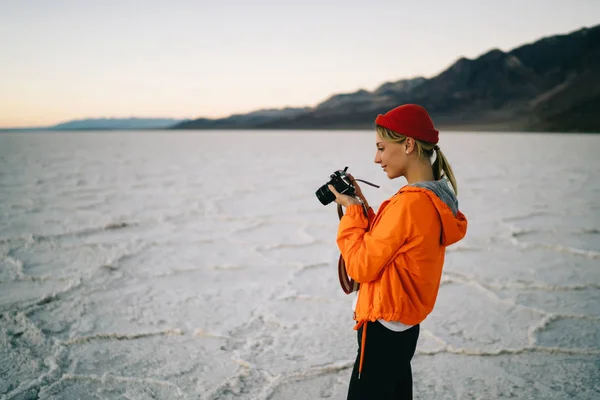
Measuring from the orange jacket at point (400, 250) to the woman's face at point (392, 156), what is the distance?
0.21 ft

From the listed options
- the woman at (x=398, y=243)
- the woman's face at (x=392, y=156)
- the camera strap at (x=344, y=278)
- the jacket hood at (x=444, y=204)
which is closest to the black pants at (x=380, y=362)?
the woman at (x=398, y=243)

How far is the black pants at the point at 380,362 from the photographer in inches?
42.4

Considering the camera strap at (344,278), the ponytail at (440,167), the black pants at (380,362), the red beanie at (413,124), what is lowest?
the black pants at (380,362)

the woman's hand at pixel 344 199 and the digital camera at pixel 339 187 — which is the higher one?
the digital camera at pixel 339 187

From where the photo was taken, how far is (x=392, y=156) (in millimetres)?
1038

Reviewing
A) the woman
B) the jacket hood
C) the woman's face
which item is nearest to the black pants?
the woman

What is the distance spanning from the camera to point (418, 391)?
173cm

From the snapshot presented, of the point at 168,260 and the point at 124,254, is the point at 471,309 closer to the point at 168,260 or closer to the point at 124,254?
the point at 168,260

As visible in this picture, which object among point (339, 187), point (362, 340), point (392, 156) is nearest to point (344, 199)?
point (339, 187)

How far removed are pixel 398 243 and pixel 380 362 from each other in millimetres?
338

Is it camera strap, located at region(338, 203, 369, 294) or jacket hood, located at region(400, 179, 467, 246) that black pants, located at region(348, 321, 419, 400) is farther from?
jacket hood, located at region(400, 179, 467, 246)

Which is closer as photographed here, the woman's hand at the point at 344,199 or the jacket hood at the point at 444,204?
the jacket hood at the point at 444,204

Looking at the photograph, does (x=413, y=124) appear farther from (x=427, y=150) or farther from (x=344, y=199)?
(x=344, y=199)

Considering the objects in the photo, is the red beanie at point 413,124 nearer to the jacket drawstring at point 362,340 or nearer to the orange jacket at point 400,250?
the orange jacket at point 400,250
